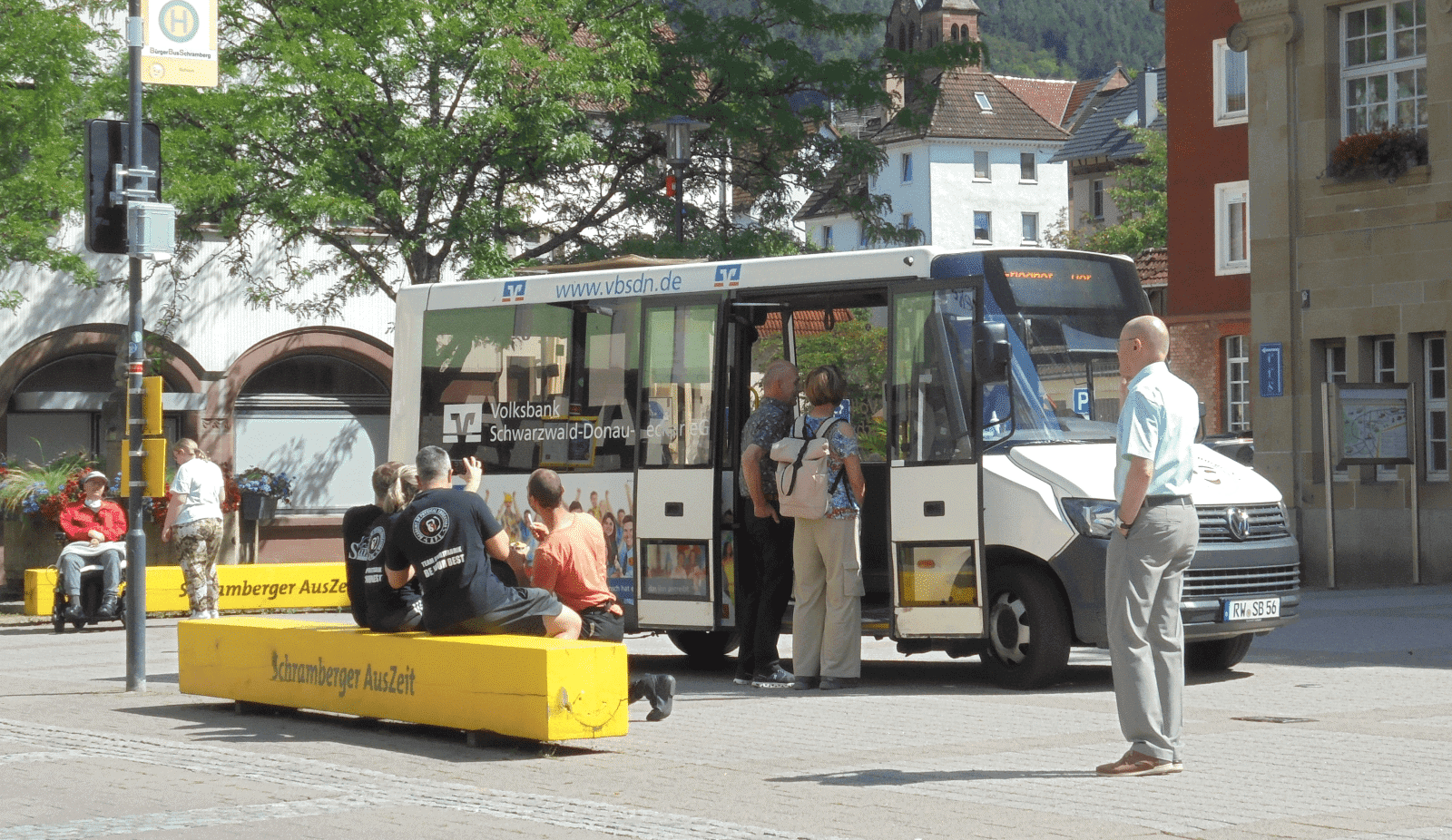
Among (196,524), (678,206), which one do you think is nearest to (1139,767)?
(196,524)

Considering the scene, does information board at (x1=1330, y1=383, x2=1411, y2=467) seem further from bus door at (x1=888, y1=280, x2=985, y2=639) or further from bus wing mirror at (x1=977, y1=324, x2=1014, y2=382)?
bus wing mirror at (x1=977, y1=324, x2=1014, y2=382)

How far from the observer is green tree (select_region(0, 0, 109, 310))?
67.1 ft

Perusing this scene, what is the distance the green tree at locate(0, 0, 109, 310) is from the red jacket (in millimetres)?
2861

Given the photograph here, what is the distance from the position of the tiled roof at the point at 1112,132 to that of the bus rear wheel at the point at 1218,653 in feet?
197

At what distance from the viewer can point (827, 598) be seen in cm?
1206

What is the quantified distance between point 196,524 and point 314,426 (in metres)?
10.6

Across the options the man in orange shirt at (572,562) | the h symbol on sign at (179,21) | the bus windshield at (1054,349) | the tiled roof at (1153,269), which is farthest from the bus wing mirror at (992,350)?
the tiled roof at (1153,269)

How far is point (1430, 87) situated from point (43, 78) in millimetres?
15527

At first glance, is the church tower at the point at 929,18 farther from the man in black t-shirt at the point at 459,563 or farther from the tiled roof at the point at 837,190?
the man in black t-shirt at the point at 459,563

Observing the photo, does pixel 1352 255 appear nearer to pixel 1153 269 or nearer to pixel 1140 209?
pixel 1153 269

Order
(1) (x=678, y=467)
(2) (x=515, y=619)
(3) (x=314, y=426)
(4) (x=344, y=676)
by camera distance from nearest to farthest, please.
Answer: (2) (x=515, y=619), (4) (x=344, y=676), (1) (x=678, y=467), (3) (x=314, y=426)

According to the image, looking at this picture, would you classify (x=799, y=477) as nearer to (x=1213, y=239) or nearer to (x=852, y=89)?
(x=852, y=89)

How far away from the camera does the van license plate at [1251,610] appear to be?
12047mm

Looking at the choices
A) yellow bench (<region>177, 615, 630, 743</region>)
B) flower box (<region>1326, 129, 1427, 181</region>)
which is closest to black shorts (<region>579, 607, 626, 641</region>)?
yellow bench (<region>177, 615, 630, 743</region>)
